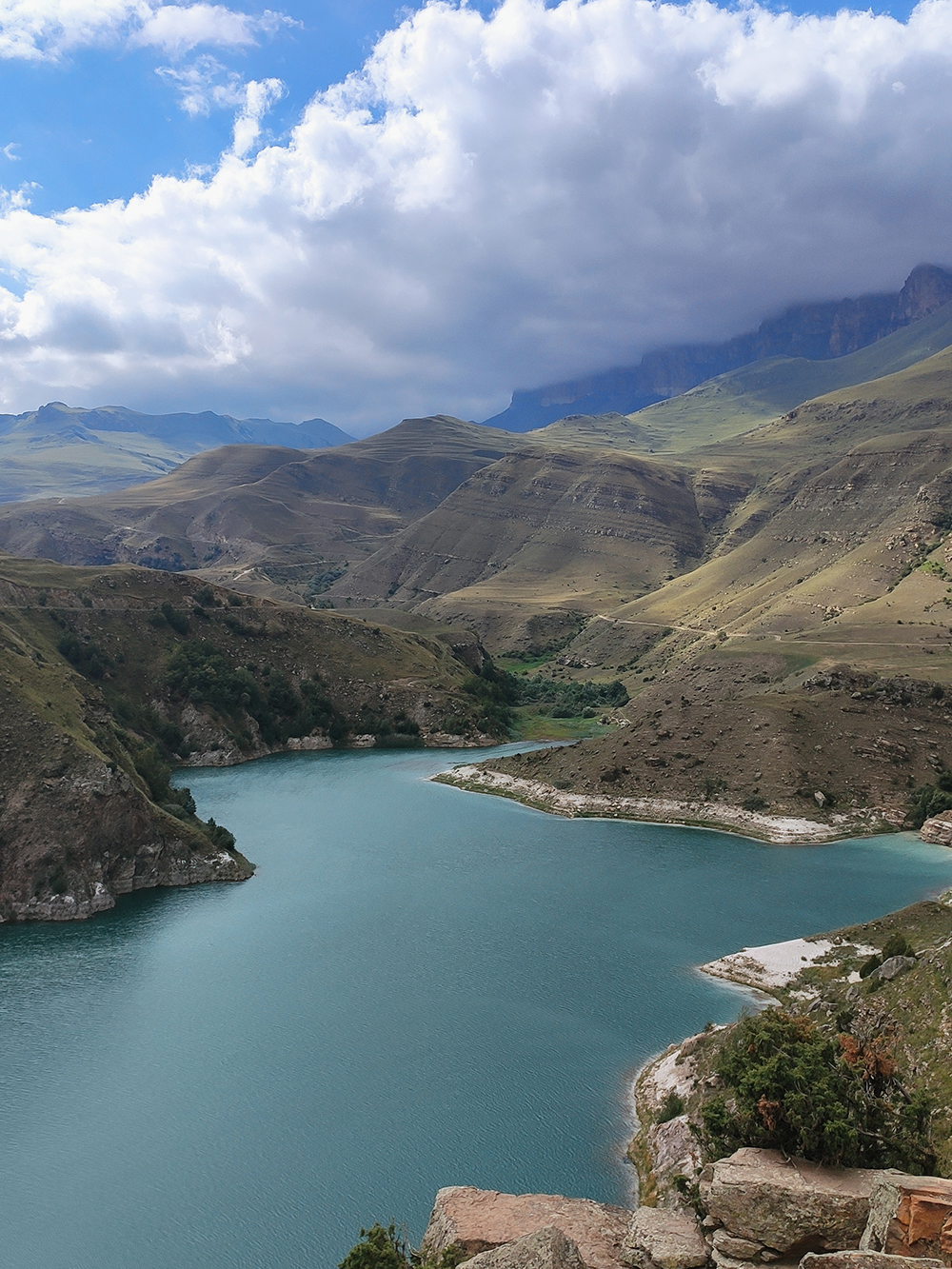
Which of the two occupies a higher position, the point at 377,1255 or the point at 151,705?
the point at 151,705

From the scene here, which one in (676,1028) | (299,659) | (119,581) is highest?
(119,581)

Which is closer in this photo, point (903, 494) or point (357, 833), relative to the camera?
point (357, 833)

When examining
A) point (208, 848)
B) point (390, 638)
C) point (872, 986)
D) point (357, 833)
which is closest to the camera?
point (872, 986)

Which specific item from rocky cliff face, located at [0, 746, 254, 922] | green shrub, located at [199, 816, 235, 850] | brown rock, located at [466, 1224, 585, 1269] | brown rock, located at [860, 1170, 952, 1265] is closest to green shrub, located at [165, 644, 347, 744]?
green shrub, located at [199, 816, 235, 850]

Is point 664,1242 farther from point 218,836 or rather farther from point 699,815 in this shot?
point 699,815

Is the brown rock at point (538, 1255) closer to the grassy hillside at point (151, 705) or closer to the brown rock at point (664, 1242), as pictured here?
the brown rock at point (664, 1242)

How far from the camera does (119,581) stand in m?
136

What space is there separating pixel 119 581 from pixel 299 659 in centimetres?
2797

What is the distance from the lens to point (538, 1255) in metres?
23.5

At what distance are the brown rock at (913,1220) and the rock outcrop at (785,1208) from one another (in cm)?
278

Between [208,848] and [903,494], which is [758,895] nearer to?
[208,848]

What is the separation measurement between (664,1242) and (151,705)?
104 meters

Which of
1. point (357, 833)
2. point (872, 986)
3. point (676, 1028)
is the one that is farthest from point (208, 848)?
point (872, 986)

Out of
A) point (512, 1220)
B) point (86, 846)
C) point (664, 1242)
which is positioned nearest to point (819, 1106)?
point (664, 1242)
